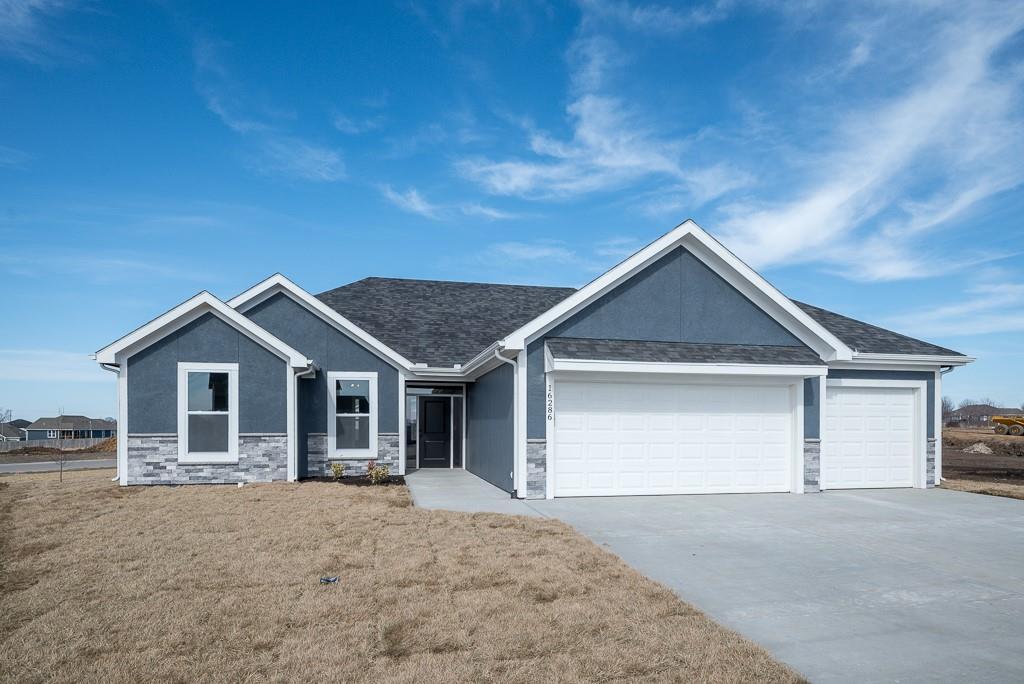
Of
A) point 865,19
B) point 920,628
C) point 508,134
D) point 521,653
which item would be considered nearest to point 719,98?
point 865,19

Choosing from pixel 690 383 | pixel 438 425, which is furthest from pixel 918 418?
pixel 438 425

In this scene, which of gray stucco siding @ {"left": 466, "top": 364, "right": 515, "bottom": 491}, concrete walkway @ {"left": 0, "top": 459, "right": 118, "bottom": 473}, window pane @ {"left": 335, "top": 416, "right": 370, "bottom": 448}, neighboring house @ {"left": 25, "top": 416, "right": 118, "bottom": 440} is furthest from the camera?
neighboring house @ {"left": 25, "top": 416, "right": 118, "bottom": 440}

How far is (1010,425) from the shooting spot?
41.4 meters

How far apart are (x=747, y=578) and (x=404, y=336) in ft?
42.8

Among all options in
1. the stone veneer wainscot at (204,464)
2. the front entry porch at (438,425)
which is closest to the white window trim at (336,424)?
the stone veneer wainscot at (204,464)

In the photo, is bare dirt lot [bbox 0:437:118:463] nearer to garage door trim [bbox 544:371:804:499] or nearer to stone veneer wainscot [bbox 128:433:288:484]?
stone veneer wainscot [bbox 128:433:288:484]

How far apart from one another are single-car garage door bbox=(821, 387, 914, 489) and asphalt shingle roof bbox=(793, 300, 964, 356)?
90 centimetres

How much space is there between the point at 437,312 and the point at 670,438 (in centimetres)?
986

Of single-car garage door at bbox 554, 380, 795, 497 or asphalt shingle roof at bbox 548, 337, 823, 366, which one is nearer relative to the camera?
asphalt shingle roof at bbox 548, 337, 823, 366

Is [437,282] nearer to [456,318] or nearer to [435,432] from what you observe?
[456,318]

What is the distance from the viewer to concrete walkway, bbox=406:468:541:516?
11023 mm

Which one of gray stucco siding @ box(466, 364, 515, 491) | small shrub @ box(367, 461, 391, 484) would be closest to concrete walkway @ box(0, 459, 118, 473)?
small shrub @ box(367, 461, 391, 484)

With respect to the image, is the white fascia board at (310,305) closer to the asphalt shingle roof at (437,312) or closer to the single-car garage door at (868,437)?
the asphalt shingle roof at (437,312)

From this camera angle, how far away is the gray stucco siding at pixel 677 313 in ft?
42.1
